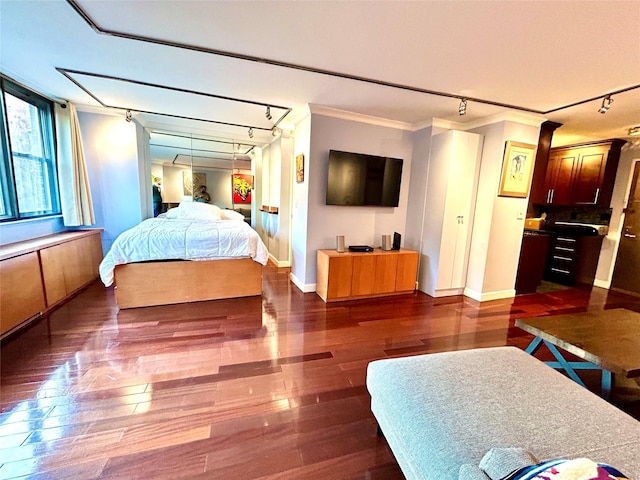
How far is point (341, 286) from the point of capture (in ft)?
11.0

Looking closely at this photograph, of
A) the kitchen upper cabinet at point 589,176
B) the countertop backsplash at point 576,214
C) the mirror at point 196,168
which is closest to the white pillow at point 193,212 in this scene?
the mirror at point 196,168

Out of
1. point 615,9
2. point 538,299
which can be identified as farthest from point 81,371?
point 538,299

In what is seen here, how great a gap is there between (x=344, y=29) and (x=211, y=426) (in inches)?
103

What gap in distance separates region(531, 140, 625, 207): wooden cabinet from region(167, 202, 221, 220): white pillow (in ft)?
16.2

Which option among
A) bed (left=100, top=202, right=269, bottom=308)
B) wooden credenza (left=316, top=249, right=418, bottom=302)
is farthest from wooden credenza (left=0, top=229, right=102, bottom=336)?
wooden credenza (left=316, top=249, right=418, bottom=302)

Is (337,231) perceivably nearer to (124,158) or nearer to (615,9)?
(615,9)

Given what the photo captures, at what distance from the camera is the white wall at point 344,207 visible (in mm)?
3428

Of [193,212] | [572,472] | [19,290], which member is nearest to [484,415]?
[572,472]

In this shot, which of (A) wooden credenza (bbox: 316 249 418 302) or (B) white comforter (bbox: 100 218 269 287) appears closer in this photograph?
(B) white comforter (bbox: 100 218 269 287)

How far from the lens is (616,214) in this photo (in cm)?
421

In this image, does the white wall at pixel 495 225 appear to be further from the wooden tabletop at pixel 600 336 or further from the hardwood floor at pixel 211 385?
the wooden tabletop at pixel 600 336

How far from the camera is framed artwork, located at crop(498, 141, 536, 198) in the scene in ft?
10.7

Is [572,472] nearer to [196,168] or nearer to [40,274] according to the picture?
[40,274]

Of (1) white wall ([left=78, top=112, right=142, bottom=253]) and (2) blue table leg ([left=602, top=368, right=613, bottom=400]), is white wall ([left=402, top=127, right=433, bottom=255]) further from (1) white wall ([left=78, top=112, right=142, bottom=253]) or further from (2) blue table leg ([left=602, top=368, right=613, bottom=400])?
(1) white wall ([left=78, top=112, right=142, bottom=253])
